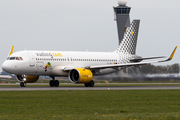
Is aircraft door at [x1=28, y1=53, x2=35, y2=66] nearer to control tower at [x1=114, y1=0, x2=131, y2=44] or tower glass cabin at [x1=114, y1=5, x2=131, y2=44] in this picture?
control tower at [x1=114, y1=0, x2=131, y2=44]

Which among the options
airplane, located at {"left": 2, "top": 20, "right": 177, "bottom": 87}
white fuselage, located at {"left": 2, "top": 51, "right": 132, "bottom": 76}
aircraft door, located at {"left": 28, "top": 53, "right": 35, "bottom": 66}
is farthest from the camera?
aircraft door, located at {"left": 28, "top": 53, "right": 35, "bottom": 66}

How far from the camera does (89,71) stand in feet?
151

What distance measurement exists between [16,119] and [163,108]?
8489 mm

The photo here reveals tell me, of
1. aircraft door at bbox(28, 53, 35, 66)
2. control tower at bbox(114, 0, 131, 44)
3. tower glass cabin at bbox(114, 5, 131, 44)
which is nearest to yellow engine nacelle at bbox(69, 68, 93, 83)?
aircraft door at bbox(28, 53, 35, 66)

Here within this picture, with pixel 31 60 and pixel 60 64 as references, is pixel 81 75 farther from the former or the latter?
pixel 31 60

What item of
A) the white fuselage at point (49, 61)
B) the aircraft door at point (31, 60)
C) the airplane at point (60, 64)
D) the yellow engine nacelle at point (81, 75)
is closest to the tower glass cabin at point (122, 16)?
the airplane at point (60, 64)

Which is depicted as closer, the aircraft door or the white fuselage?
the white fuselage

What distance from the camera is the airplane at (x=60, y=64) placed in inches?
1747

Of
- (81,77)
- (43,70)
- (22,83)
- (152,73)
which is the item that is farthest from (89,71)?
(152,73)

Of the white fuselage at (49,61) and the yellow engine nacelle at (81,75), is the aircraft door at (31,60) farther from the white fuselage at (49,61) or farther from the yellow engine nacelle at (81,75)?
the yellow engine nacelle at (81,75)

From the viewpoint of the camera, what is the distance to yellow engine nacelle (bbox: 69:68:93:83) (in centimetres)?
4450

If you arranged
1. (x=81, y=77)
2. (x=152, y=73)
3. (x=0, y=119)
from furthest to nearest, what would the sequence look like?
(x=152, y=73), (x=81, y=77), (x=0, y=119)

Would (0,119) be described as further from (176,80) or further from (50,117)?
(176,80)

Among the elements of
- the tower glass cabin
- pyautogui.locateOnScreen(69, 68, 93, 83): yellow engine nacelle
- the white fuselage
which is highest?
the tower glass cabin
